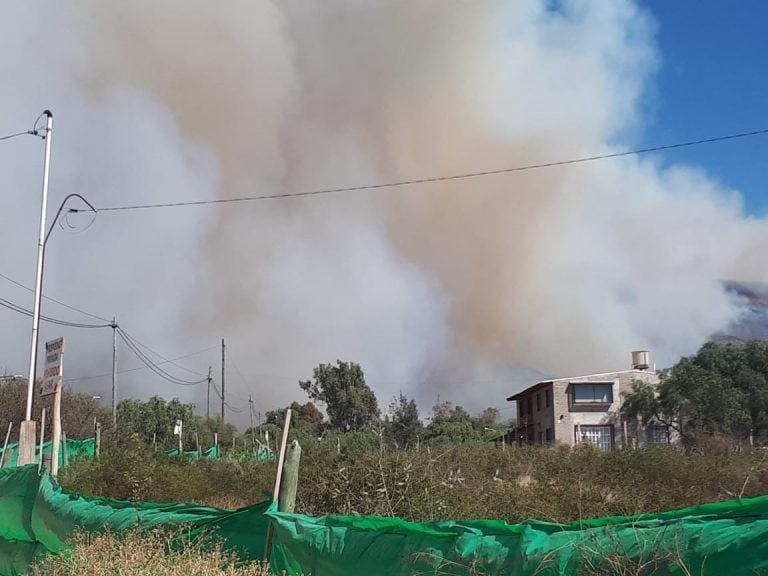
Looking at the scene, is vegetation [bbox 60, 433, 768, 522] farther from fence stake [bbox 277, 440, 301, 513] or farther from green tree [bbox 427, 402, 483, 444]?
green tree [bbox 427, 402, 483, 444]

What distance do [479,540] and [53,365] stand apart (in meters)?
14.1

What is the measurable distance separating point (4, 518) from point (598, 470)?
1416 cm

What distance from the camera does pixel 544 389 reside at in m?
74.2

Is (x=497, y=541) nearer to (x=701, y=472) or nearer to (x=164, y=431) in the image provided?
(x=701, y=472)

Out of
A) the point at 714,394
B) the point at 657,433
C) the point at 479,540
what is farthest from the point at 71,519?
the point at 657,433

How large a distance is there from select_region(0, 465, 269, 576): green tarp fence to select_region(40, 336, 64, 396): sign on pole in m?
1.95

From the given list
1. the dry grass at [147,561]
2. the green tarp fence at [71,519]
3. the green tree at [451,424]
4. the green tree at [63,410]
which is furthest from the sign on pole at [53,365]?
the green tree at [451,424]

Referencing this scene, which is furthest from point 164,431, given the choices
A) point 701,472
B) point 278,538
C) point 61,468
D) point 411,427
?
point 278,538

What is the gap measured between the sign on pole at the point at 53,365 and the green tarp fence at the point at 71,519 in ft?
6.39

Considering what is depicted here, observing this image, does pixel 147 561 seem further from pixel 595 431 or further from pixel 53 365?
pixel 595 431

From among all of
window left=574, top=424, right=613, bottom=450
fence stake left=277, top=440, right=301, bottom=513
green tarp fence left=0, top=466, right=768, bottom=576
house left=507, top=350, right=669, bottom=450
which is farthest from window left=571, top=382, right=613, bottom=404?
fence stake left=277, top=440, right=301, bottom=513

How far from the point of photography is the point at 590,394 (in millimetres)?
71688

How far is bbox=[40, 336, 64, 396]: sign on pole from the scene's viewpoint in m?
17.4

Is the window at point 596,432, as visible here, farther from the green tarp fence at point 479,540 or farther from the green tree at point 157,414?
the green tarp fence at point 479,540
